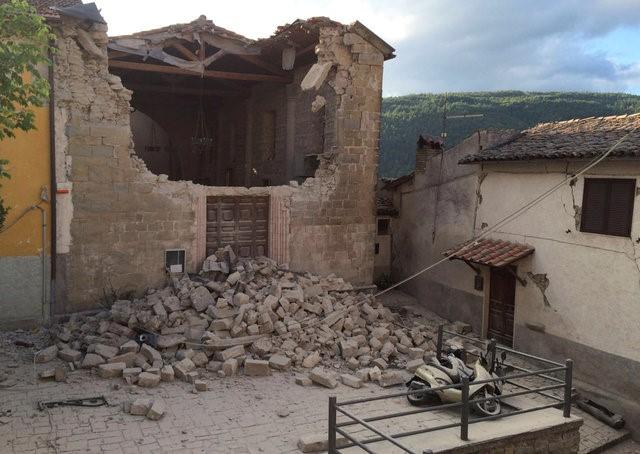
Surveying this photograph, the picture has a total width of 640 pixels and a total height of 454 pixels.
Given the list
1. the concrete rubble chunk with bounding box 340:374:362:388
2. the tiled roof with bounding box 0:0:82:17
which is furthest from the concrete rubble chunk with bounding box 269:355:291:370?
the tiled roof with bounding box 0:0:82:17

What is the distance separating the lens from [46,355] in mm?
10430

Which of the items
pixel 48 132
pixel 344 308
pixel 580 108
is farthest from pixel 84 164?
pixel 580 108

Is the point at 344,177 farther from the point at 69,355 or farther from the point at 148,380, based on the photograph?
the point at 69,355

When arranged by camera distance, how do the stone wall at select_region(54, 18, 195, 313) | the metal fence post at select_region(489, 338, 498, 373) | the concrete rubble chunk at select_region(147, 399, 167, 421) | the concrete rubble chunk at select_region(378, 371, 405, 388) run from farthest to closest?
1. the stone wall at select_region(54, 18, 195, 313)
2. the concrete rubble chunk at select_region(378, 371, 405, 388)
3. the metal fence post at select_region(489, 338, 498, 373)
4. the concrete rubble chunk at select_region(147, 399, 167, 421)

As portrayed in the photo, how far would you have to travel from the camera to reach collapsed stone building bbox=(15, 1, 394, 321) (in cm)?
1206

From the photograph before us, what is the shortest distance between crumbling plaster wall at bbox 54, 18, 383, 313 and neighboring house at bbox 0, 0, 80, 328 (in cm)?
31

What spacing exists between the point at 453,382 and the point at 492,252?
472 centimetres

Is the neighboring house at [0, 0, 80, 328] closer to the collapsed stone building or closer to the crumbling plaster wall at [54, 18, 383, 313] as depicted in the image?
the collapsed stone building

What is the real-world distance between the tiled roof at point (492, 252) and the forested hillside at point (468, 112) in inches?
830

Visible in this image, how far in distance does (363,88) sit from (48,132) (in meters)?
7.51

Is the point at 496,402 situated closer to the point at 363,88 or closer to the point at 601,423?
the point at 601,423

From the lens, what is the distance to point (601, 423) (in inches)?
425

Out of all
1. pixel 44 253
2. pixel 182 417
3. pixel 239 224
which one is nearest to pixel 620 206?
pixel 239 224

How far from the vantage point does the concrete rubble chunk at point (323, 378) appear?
10.1m
